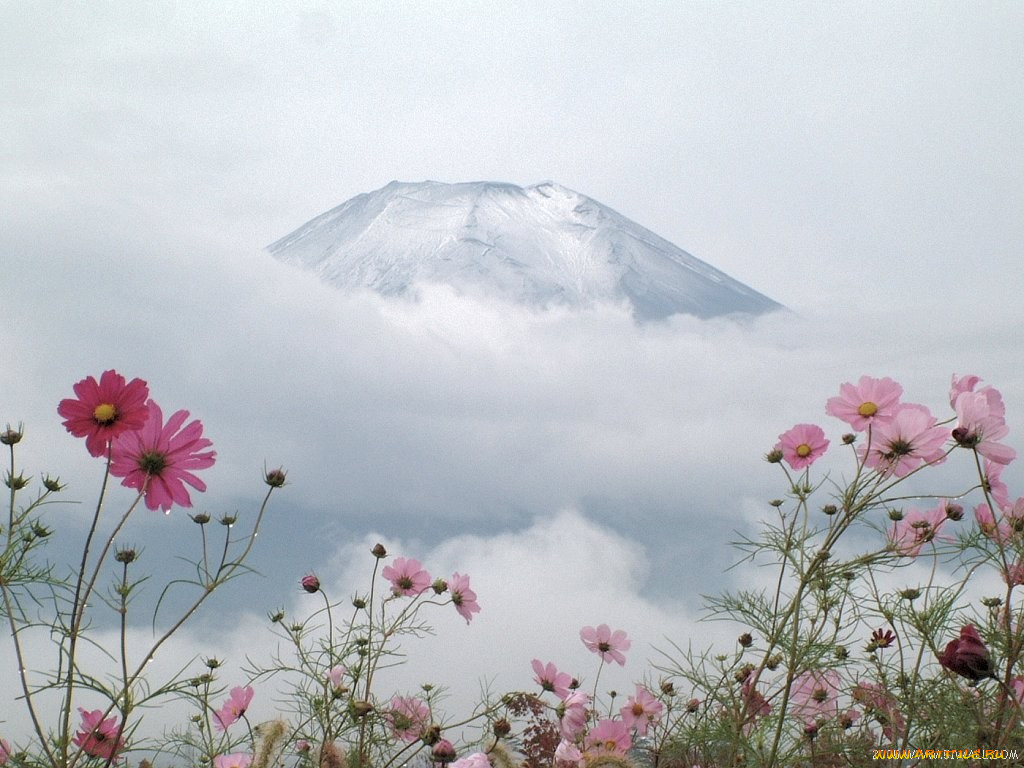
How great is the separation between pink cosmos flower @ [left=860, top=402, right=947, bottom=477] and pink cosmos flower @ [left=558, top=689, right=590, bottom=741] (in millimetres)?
1064

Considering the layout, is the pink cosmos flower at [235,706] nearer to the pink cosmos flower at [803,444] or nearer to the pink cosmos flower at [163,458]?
the pink cosmos flower at [163,458]

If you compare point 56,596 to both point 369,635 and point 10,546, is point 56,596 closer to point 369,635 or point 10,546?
point 10,546

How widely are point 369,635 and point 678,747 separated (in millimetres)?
935

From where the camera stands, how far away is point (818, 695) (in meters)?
2.68

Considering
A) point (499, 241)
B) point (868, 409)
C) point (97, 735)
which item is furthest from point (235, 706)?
point (499, 241)

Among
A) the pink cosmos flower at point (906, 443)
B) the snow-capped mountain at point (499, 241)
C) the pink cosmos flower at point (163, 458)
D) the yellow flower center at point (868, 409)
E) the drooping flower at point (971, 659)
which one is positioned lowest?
the drooping flower at point (971, 659)

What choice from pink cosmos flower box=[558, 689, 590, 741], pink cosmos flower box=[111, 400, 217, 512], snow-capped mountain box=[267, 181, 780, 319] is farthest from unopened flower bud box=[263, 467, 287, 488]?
snow-capped mountain box=[267, 181, 780, 319]

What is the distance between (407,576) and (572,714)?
628 millimetres

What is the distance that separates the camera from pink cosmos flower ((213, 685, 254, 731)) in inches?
107

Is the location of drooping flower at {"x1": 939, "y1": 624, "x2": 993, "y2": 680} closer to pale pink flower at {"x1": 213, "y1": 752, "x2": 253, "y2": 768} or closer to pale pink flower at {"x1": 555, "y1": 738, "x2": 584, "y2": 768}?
pale pink flower at {"x1": 555, "y1": 738, "x2": 584, "y2": 768}

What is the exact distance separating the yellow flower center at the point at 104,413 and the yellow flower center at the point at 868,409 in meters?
1.54

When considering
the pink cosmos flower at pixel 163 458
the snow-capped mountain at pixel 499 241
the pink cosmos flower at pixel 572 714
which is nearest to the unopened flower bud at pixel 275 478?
the pink cosmos flower at pixel 163 458

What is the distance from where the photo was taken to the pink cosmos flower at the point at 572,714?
104 inches

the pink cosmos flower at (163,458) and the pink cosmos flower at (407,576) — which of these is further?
the pink cosmos flower at (407,576)
